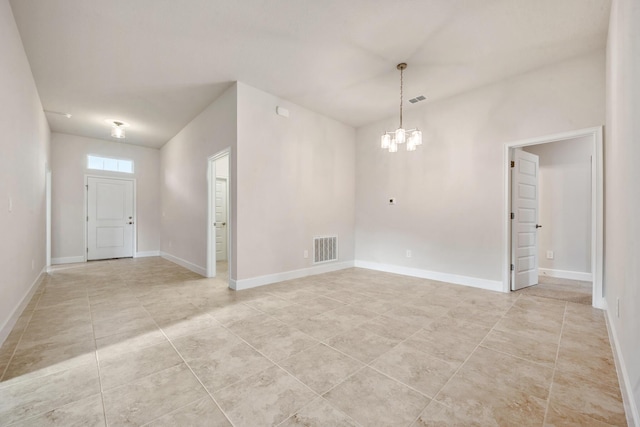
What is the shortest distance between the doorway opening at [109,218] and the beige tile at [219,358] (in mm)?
5955

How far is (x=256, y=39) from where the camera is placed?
2844mm

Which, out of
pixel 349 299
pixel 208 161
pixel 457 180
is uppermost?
pixel 208 161

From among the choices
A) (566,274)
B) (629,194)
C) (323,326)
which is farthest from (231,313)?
(566,274)

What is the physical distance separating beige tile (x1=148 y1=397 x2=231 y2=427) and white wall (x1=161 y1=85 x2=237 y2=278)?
2.44 meters

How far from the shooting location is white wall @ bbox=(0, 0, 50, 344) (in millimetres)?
2283

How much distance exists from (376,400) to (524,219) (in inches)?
147

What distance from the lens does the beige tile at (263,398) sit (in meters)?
1.38

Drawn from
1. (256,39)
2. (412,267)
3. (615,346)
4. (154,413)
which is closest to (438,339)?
(615,346)

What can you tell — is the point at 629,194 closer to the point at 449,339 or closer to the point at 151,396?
the point at 449,339

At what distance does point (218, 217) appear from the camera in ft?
21.0

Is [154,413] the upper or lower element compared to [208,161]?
lower

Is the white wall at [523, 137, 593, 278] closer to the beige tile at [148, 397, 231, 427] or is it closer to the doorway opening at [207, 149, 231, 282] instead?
the doorway opening at [207, 149, 231, 282]

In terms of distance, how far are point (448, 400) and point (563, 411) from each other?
1.92ft

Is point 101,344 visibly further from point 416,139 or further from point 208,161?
point 416,139
